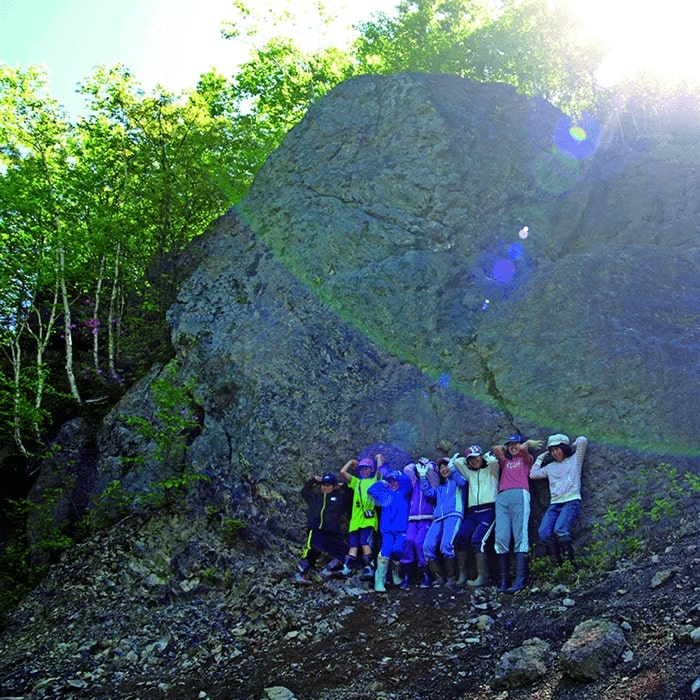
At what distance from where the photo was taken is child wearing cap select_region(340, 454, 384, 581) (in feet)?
30.3

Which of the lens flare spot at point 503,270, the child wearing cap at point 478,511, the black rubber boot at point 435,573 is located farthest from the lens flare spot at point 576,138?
the black rubber boot at point 435,573

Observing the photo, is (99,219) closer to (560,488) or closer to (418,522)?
(418,522)

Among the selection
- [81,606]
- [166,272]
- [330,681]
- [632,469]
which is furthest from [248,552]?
[166,272]

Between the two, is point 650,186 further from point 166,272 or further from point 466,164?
point 166,272

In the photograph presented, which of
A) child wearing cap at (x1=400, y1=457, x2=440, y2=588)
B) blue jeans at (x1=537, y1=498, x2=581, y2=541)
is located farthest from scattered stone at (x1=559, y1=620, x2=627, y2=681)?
child wearing cap at (x1=400, y1=457, x2=440, y2=588)

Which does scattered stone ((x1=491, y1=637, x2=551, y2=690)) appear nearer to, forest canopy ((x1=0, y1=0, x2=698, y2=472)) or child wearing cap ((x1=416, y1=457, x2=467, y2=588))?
child wearing cap ((x1=416, y1=457, x2=467, y2=588))

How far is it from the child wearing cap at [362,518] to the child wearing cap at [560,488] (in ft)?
8.06

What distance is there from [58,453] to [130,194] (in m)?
6.52

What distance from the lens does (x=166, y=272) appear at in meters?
14.7

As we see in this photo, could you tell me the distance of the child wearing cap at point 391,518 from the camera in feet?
29.4

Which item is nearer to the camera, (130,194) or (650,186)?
→ (650,186)

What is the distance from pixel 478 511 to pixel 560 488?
1.19m

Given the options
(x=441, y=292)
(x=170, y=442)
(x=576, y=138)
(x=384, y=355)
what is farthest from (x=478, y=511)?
(x=576, y=138)

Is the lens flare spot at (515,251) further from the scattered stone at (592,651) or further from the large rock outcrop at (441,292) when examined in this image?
the scattered stone at (592,651)
